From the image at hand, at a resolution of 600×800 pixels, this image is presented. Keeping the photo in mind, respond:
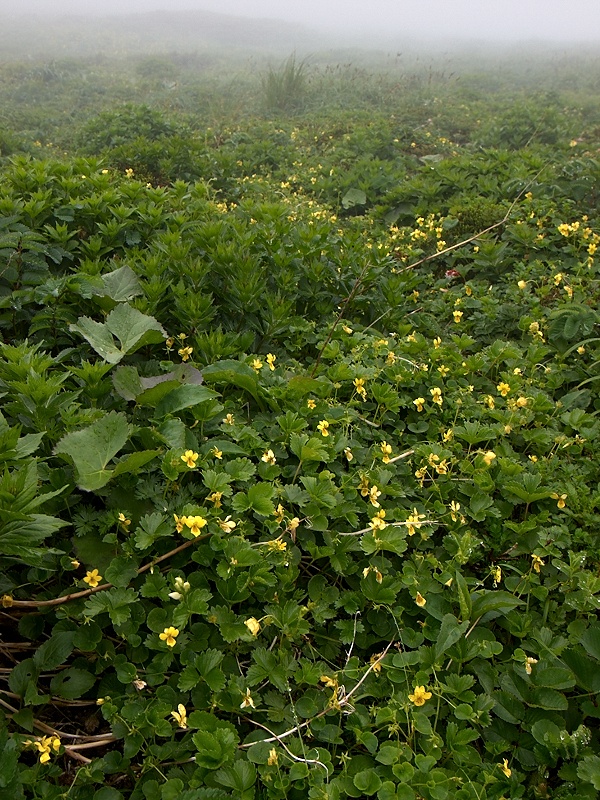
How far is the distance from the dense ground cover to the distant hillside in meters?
18.9

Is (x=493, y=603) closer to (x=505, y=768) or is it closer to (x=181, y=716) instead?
(x=505, y=768)

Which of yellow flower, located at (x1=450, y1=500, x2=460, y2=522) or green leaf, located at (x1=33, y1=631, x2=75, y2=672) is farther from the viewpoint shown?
yellow flower, located at (x1=450, y1=500, x2=460, y2=522)

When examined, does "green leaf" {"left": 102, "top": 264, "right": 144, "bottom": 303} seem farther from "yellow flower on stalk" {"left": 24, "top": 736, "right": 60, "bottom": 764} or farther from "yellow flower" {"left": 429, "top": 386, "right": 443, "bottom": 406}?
"yellow flower on stalk" {"left": 24, "top": 736, "right": 60, "bottom": 764}

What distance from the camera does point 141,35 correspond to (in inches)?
1062

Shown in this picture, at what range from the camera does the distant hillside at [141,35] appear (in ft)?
68.3

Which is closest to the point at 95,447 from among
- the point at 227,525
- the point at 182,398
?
the point at 182,398

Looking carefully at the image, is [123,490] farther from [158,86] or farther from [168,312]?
[158,86]

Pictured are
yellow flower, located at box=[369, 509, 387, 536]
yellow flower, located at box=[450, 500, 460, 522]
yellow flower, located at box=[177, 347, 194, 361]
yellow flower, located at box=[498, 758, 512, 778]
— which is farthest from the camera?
yellow flower, located at box=[177, 347, 194, 361]

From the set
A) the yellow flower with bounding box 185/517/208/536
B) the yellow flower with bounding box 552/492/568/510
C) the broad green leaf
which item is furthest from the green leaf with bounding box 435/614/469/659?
the broad green leaf

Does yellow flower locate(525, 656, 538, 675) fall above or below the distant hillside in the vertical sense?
below

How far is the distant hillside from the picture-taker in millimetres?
20828

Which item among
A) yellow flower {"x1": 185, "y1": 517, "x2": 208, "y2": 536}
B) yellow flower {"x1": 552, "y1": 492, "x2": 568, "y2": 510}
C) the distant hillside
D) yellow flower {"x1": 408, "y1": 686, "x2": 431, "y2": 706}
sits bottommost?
yellow flower {"x1": 408, "y1": 686, "x2": 431, "y2": 706}

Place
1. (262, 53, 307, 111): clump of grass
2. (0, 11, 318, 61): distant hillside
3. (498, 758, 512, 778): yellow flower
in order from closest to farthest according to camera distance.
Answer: (498, 758, 512, 778): yellow flower < (262, 53, 307, 111): clump of grass < (0, 11, 318, 61): distant hillside

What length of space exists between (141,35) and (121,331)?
1228 inches
